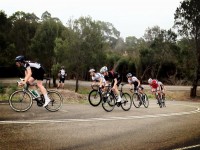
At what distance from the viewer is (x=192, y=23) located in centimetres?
4288

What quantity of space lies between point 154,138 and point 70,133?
2.08m

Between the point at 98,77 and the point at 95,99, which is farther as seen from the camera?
the point at 98,77

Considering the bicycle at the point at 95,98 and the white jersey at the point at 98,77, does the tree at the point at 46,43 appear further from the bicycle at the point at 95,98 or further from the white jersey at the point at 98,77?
the bicycle at the point at 95,98

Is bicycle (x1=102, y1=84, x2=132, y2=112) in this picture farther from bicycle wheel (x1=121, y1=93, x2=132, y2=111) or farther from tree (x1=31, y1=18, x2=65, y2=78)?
tree (x1=31, y1=18, x2=65, y2=78)

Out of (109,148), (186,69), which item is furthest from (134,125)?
(186,69)

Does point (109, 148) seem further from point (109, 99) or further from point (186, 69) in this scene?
point (186, 69)

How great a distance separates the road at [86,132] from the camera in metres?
7.41

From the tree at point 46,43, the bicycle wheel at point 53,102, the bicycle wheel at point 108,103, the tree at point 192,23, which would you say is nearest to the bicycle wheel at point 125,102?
the bicycle wheel at point 108,103

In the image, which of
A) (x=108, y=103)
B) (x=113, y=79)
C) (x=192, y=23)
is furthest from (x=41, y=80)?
(x=192, y=23)

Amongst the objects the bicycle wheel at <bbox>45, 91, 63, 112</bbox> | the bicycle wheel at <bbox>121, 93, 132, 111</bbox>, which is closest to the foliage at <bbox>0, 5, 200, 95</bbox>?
the bicycle wheel at <bbox>121, 93, 132, 111</bbox>

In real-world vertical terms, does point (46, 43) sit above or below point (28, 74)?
above

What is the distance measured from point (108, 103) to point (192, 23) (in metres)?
A: 31.2

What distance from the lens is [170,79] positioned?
187 ft

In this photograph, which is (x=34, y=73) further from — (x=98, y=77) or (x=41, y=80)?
(x=98, y=77)
